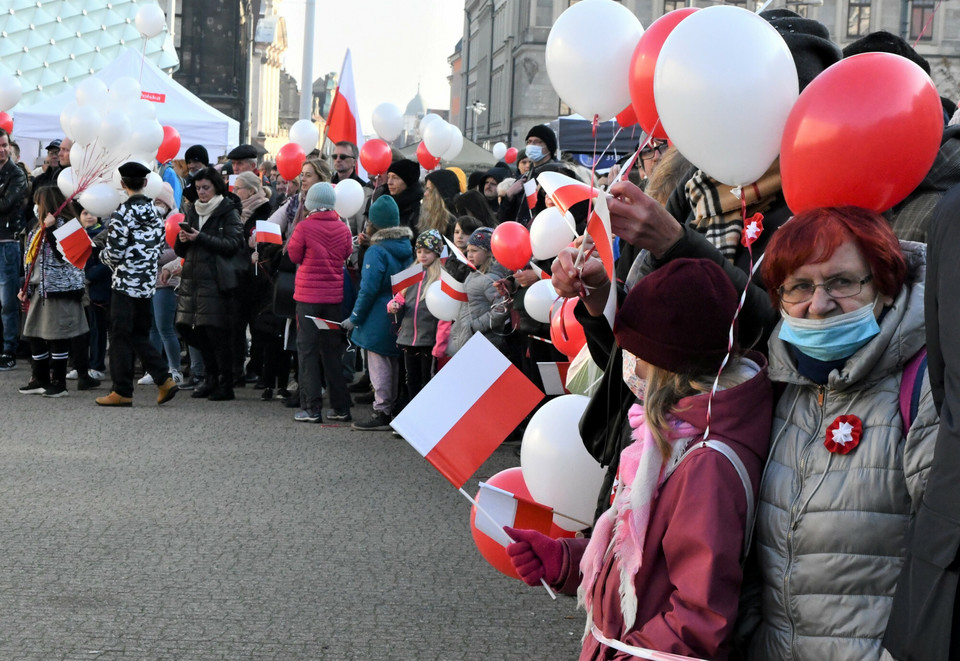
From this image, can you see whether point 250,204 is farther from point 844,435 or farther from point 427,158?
point 844,435

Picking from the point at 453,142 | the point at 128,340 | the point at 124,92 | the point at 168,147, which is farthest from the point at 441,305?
the point at 168,147

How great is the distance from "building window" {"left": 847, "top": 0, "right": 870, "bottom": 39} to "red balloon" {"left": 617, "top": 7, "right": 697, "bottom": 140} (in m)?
60.7

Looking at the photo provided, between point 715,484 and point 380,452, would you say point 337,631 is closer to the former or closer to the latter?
point 715,484

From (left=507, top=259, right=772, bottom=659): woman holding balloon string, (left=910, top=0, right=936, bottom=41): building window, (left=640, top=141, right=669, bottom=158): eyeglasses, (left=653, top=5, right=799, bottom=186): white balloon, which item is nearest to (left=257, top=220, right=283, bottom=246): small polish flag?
(left=640, top=141, right=669, bottom=158): eyeglasses

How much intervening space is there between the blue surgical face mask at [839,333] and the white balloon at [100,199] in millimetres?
8377

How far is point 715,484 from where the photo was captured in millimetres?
2414

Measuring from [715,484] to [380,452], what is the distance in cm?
634

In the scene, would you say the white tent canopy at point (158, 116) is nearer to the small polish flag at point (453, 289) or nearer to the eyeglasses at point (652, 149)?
the small polish flag at point (453, 289)

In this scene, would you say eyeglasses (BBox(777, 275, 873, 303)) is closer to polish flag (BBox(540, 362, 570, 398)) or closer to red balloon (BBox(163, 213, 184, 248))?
polish flag (BBox(540, 362, 570, 398))

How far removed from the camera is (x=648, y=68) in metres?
3.34

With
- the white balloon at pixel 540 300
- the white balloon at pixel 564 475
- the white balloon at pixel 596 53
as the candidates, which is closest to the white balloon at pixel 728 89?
the white balloon at pixel 596 53

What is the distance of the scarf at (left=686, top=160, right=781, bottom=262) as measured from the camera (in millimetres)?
3051

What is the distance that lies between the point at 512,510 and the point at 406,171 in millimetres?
7076

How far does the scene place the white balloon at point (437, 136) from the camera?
12.9 metres
